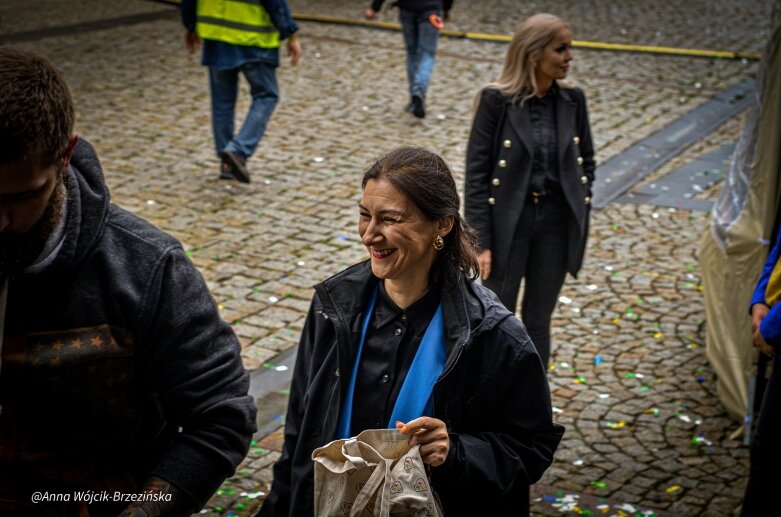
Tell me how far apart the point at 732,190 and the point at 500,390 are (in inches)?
154

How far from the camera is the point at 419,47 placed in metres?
11.9

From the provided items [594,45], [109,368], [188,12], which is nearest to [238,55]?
[188,12]

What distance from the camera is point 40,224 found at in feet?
7.60

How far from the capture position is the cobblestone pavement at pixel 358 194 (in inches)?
214

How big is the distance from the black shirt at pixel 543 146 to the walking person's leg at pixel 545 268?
11cm

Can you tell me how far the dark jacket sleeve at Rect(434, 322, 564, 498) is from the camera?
285 cm

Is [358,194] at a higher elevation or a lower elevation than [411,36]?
lower

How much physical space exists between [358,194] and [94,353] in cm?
695

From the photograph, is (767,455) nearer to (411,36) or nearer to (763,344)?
(763,344)

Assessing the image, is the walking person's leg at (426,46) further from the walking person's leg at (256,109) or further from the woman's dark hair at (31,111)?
the woman's dark hair at (31,111)

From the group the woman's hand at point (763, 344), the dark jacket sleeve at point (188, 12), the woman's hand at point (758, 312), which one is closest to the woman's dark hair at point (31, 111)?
the woman's hand at point (763, 344)

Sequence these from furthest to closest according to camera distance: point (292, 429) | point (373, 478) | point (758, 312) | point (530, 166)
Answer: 1. point (530, 166)
2. point (758, 312)
3. point (292, 429)
4. point (373, 478)

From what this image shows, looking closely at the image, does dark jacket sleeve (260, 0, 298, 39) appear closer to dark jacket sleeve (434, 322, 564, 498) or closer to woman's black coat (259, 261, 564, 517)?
woman's black coat (259, 261, 564, 517)

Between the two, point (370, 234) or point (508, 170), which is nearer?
point (370, 234)
